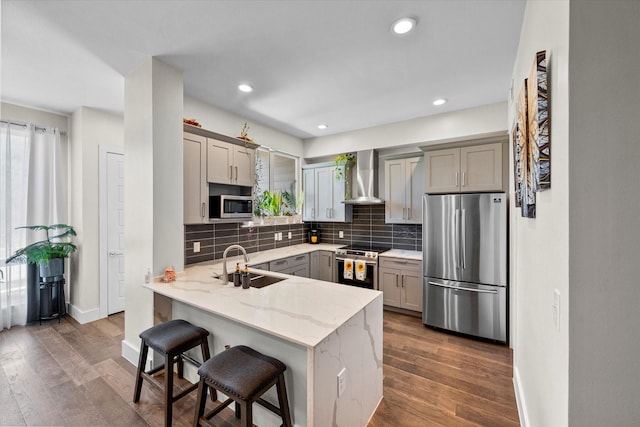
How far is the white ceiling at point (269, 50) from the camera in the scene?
1.76 meters

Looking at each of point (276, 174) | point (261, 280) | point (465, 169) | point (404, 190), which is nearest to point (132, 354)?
point (261, 280)

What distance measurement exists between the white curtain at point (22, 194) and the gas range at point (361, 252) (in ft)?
12.9

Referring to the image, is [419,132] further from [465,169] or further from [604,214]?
[604,214]

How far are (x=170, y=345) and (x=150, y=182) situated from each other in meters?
1.36

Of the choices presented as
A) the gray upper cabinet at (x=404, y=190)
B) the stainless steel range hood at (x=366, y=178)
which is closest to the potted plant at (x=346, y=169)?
the stainless steel range hood at (x=366, y=178)

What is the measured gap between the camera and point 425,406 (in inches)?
79.3

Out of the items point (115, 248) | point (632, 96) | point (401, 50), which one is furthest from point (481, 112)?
point (115, 248)

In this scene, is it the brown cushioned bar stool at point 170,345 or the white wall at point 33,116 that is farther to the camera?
the white wall at point 33,116

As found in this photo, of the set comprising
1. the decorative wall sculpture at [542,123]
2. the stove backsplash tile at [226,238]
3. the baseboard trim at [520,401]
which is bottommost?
the baseboard trim at [520,401]

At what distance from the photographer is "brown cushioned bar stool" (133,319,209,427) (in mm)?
1751

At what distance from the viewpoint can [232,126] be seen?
3617mm

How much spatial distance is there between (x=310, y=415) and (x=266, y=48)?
2552 mm

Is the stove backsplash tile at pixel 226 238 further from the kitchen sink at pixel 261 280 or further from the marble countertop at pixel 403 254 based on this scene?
the marble countertop at pixel 403 254

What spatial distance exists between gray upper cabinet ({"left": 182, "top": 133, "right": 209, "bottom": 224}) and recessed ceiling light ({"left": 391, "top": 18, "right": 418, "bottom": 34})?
2110 mm
